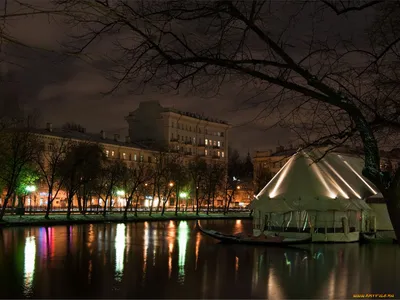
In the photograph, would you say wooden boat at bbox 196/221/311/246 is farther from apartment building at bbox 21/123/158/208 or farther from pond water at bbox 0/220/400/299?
apartment building at bbox 21/123/158/208

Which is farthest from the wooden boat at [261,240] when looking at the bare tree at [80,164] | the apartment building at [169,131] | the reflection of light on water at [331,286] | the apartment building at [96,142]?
the apartment building at [169,131]

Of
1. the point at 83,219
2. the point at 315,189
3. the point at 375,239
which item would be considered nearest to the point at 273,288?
the point at 315,189

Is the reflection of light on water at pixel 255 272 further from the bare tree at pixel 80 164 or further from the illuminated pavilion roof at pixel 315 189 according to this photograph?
the bare tree at pixel 80 164

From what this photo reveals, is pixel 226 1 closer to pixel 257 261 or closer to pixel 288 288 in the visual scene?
pixel 288 288

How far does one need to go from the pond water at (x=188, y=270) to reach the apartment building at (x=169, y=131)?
9052 centimetres

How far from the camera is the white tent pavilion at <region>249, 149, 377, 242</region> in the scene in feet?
139

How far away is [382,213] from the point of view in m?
46.4

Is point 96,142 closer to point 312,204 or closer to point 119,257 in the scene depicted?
point 312,204

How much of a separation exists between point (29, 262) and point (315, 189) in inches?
924

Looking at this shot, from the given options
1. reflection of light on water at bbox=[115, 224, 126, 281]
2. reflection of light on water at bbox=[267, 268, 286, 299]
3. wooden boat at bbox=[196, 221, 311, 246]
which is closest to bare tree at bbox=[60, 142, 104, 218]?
reflection of light on water at bbox=[115, 224, 126, 281]

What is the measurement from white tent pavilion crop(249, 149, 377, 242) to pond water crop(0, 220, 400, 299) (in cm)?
368

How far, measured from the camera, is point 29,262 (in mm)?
26656

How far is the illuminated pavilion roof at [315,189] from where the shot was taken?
4238cm

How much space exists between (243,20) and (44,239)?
A: 3538 centimetres
